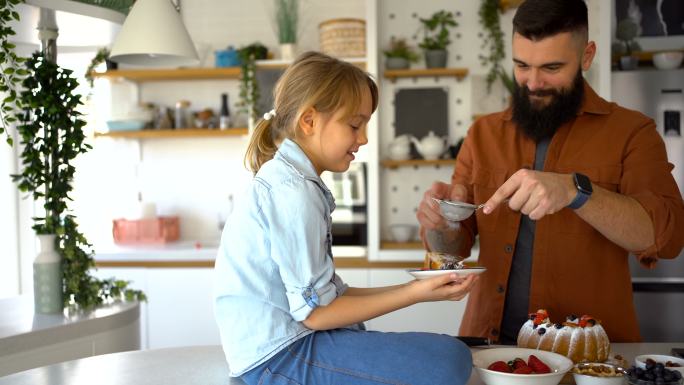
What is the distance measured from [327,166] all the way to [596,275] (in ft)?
2.90

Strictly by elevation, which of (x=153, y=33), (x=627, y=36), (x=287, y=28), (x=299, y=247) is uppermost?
(x=287, y=28)

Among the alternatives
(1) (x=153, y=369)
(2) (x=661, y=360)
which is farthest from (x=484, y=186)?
(1) (x=153, y=369)

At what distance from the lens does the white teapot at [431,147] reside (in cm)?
440

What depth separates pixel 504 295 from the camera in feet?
6.54

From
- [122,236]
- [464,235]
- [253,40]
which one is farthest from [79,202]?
[464,235]

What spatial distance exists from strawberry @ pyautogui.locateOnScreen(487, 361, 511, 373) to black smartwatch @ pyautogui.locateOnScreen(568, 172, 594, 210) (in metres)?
0.49

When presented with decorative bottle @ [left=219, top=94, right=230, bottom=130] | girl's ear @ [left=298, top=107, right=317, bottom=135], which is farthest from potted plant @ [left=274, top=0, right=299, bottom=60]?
girl's ear @ [left=298, top=107, right=317, bottom=135]

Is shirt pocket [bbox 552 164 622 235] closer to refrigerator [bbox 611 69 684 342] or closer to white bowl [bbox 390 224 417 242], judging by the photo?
refrigerator [bbox 611 69 684 342]

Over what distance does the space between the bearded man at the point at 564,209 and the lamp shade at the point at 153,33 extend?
47.3 inches

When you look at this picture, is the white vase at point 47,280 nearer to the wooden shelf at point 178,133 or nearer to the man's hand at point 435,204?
the man's hand at point 435,204

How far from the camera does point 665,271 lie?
3787 millimetres

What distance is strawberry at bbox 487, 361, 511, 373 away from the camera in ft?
4.38

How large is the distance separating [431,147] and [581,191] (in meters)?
2.76

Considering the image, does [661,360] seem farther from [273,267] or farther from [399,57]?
[399,57]
